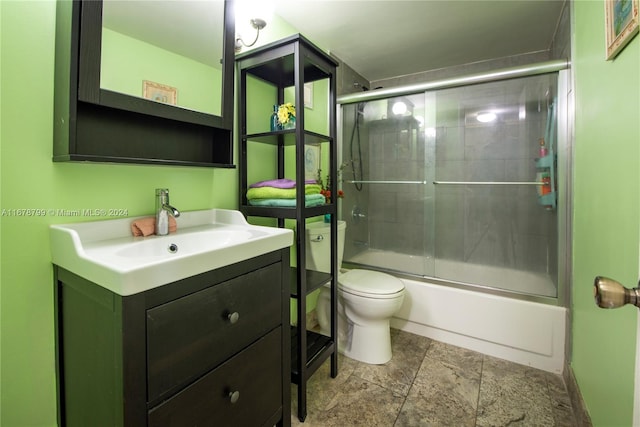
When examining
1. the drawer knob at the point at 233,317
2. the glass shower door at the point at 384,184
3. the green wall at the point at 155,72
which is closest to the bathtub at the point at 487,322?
the glass shower door at the point at 384,184

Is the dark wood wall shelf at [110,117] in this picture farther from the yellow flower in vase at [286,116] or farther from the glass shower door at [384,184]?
the glass shower door at [384,184]

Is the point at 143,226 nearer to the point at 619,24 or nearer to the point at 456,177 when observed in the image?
the point at 619,24

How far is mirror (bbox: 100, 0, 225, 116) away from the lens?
37.8 inches

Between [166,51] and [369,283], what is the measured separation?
150 centimetres

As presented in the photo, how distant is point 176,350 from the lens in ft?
2.54

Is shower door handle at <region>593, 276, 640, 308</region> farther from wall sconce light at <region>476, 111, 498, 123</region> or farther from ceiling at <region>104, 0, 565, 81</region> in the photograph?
wall sconce light at <region>476, 111, 498, 123</region>

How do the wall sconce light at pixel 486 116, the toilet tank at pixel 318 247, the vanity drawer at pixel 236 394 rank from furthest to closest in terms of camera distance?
the wall sconce light at pixel 486 116 < the toilet tank at pixel 318 247 < the vanity drawer at pixel 236 394

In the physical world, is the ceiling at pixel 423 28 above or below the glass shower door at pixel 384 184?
above

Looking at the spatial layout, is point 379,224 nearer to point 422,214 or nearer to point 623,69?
point 422,214

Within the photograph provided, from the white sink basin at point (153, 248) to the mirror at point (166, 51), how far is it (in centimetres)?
46

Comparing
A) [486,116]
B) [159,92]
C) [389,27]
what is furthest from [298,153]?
[486,116]

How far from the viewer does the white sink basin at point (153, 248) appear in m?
0.69

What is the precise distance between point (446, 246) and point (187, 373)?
2303 mm

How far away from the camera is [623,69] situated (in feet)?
2.85
